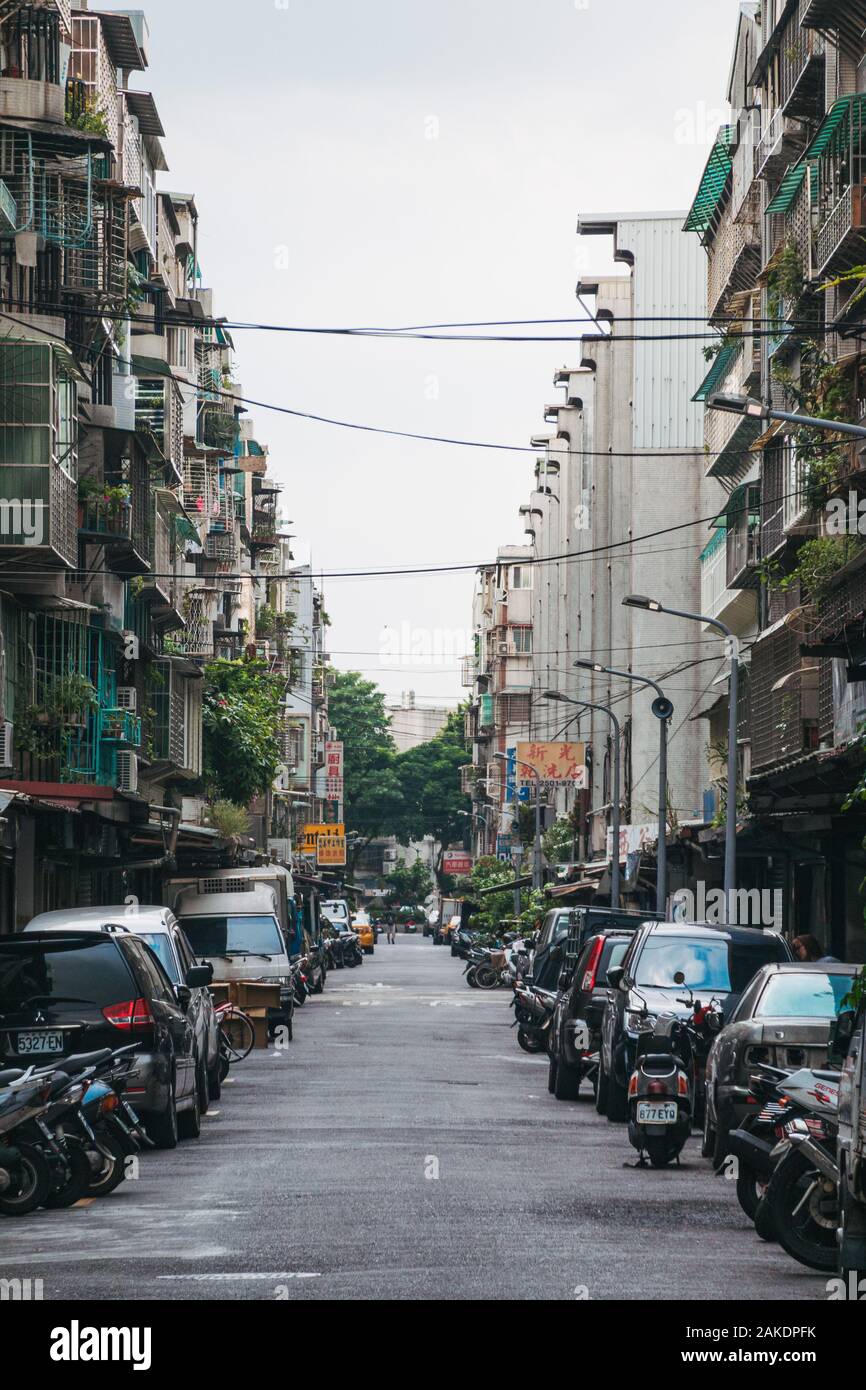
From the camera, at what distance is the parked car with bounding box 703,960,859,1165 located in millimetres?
15562

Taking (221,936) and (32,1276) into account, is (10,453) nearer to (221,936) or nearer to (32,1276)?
(221,936)

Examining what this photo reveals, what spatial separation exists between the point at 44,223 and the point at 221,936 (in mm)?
11548

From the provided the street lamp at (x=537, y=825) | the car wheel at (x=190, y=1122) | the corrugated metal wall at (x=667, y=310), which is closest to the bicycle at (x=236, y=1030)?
the car wheel at (x=190, y=1122)

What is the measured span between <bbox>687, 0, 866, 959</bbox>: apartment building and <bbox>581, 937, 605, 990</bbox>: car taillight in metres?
2.94

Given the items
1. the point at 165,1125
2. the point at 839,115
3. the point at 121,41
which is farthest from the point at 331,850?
the point at 165,1125

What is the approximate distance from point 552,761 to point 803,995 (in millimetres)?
55512

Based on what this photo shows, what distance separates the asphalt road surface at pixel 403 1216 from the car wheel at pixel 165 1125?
0.17 meters

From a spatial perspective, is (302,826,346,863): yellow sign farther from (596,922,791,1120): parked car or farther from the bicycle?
(596,922,791,1120): parked car

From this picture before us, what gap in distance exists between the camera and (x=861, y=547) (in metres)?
29.6

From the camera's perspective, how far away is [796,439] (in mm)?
35844

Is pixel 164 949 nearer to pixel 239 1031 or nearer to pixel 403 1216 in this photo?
pixel 403 1216
